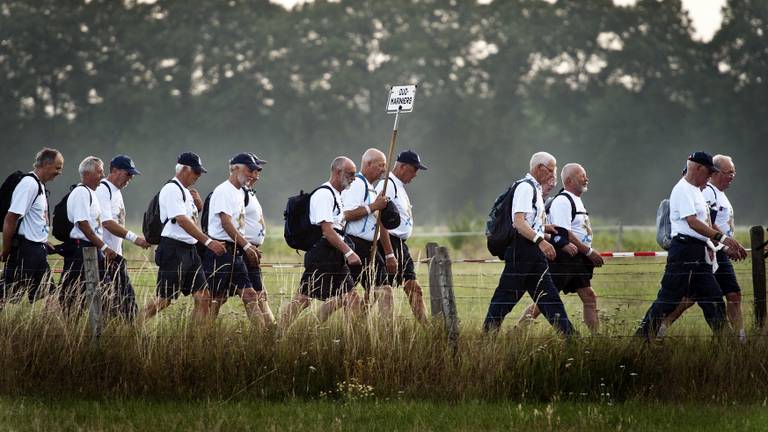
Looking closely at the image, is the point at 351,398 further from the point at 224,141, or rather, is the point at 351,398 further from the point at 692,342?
the point at 224,141

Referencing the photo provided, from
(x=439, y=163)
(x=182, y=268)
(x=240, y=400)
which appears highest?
(x=439, y=163)

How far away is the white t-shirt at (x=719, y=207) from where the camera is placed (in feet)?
40.3

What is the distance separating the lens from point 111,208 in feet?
39.8

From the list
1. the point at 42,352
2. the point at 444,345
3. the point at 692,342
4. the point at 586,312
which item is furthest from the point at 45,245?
the point at 692,342

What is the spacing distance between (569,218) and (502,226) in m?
1.30

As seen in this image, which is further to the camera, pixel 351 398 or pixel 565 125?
pixel 565 125

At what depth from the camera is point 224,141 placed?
6988 cm

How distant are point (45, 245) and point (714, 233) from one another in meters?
5.90

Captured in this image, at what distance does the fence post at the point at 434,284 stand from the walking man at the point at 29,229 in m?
3.57

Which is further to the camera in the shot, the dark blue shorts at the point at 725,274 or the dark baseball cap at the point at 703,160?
the dark blue shorts at the point at 725,274

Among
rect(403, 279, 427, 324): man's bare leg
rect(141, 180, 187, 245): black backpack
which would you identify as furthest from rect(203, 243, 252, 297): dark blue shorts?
rect(403, 279, 427, 324): man's bare leg

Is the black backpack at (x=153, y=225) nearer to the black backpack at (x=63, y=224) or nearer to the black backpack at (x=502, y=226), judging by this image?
the black backpack at (x=63, y=224)

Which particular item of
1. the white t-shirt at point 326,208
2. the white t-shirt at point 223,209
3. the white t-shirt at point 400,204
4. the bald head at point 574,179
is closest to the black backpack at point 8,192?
the white t-shirt at point 223,209

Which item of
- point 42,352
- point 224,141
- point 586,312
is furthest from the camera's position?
point 224,141
